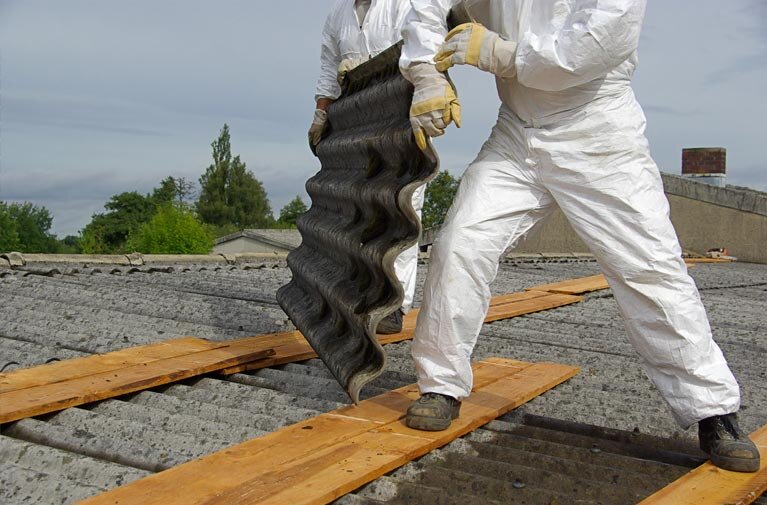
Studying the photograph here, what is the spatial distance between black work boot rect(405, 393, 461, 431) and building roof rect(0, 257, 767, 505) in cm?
8

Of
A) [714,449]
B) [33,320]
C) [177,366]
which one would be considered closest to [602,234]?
[714,449]

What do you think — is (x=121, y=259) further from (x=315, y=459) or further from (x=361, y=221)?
(x=315, y=459)

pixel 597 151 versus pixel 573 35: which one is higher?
pixel 573 35

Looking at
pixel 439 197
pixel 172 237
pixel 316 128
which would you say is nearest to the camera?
pixel 316 128

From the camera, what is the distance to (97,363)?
3.13m

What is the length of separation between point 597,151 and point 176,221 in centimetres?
3427

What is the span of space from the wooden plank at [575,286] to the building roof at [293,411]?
3.63 ft

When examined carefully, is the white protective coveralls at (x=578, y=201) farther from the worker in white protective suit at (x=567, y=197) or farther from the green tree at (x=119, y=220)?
the green tree at (x=119, y=220)

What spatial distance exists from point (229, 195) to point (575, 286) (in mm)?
58768

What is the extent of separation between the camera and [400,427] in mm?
2572

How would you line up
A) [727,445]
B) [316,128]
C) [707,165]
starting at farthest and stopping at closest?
1. [707,165]
2. [316,128]
3. [727,445]

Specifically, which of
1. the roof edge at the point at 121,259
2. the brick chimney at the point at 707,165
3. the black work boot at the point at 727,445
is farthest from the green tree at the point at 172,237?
the black work boot at the point at 727,445

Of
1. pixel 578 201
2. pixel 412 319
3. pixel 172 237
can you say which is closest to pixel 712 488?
pixel 578 201

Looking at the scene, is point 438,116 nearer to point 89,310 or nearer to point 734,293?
point 89,310
